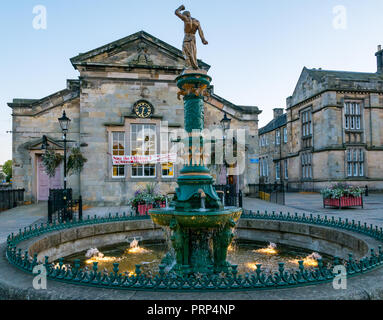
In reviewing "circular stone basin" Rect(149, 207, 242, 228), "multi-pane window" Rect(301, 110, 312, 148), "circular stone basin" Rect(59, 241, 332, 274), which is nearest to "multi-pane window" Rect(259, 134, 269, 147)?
"multi-pane window" Rect(301, 110, 312, 148)

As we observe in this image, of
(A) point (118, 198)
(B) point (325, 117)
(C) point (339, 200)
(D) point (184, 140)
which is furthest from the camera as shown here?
(B) point (325, 117)

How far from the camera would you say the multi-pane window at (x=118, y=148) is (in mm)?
17375

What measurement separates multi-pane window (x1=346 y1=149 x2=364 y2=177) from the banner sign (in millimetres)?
16611

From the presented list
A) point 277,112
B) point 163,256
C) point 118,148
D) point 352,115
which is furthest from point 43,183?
point 277,112

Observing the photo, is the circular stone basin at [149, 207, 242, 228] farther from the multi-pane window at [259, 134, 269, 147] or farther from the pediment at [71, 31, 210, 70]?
the multi-pane window at [259, 134, 269, 147]

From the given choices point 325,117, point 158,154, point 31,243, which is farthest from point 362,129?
Result: point 31,243

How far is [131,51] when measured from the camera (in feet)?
57.9

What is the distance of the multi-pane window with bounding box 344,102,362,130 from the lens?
25.6 m

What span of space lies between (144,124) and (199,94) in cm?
1188

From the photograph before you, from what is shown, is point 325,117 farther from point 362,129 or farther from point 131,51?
point 131,51

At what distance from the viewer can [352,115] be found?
25.6 metres
